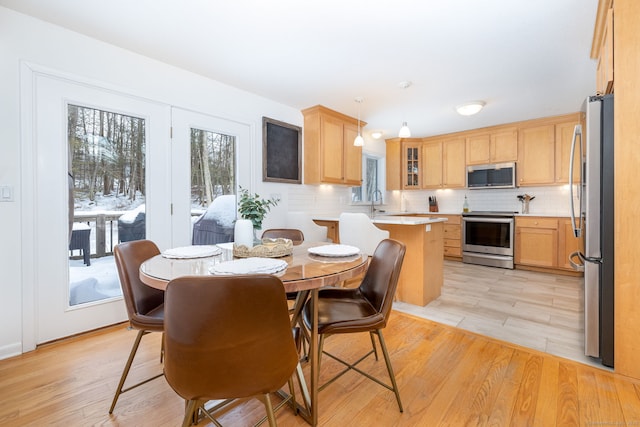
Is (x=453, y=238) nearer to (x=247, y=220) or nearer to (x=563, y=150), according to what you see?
(x=563, y=150)

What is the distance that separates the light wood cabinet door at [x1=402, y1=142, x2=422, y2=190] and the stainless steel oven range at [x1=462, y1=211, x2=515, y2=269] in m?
1.16

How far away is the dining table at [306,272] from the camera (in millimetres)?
1149

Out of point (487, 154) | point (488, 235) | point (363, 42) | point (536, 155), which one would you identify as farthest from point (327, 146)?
point (536, 155)

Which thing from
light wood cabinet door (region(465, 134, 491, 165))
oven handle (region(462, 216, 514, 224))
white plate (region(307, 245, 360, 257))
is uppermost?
light wood cabinet door (region(465, 134, 491, 165))

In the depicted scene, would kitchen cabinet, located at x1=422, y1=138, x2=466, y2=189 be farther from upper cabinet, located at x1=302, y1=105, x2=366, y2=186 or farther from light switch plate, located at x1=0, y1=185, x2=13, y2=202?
light switch plate, located at x1=0, y1=185, x2=13, y2=202

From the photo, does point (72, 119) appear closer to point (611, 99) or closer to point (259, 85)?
point (259, 85)

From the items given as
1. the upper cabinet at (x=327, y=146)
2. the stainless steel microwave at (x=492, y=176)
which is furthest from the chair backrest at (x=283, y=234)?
the stainless steel microwave at (x=492, y=176)

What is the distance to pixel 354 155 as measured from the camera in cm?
453

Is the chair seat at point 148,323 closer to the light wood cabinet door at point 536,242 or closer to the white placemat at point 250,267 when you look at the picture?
the white placemat at point 250,267

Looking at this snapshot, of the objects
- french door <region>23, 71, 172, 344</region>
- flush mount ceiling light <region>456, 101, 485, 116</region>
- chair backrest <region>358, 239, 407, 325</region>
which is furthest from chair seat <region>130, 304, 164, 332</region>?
flush mount ceiling light <region>456, 101, 485, 116</region>

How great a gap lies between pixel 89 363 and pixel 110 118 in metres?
1.85

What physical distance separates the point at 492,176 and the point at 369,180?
2.06 m

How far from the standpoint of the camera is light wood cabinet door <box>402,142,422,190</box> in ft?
18.8

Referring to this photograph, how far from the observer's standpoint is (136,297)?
1.63 meters
